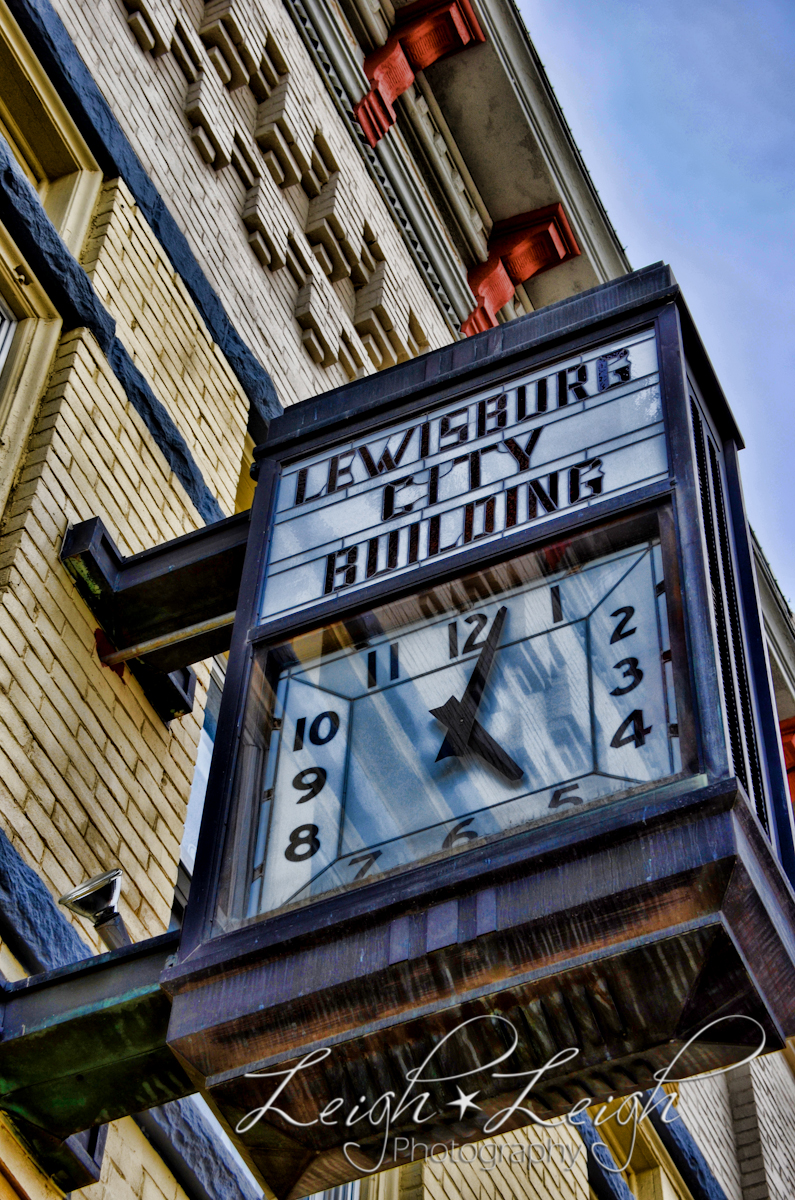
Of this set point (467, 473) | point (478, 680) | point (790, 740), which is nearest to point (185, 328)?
point (467, 473)

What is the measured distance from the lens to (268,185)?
29.7ft

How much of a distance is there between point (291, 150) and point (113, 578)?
14.8 feet

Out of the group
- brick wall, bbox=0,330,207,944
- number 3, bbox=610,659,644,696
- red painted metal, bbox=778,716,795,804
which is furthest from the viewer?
red painted metal, bbox=778,716,795,804

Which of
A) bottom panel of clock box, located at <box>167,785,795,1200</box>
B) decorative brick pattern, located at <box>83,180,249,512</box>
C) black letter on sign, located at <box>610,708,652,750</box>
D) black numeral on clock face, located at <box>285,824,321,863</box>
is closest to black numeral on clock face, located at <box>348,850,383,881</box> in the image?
black numeral on clock face, located at <box>285,824,321,863</box>

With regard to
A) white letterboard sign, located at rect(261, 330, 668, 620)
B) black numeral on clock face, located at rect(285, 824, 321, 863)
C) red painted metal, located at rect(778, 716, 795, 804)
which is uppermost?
red painted metal, located at rect(778, 716, 795, 804)

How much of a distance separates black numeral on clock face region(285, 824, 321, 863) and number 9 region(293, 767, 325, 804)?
104 millimetres

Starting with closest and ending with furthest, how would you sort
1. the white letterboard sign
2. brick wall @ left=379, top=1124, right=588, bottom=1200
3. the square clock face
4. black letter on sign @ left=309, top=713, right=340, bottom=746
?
the square clock face → black letter on sign @ left=309, top=713, right=340, bottom=746 → the white letterboard sign → brick wall @ left=379, top=1124, right=588, bottom=1200

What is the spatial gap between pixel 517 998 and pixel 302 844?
0.84 m

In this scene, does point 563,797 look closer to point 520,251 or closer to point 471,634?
point 471,634

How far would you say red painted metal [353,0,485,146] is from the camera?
36.3ft

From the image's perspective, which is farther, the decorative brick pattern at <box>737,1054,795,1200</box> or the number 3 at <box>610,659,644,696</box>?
the decorative brick pattern at <box>737,1054,795,1200</box>

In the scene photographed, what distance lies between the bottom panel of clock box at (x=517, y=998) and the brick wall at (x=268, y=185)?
4.91 meters

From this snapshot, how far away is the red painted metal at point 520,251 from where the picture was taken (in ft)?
39.7

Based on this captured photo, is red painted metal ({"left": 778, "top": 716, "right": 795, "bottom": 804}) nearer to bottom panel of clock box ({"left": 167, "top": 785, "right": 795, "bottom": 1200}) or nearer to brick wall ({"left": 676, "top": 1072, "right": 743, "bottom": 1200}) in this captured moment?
brick wall ({"left": 676, "top": 1072, "right": 743, "bottom": 1200})
